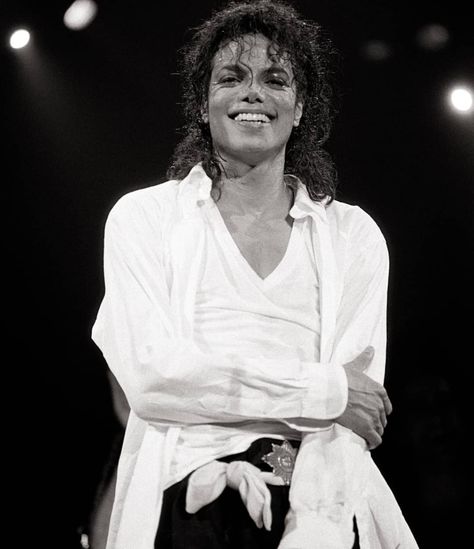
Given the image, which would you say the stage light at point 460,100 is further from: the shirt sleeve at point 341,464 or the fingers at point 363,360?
the fingers at point 363,360

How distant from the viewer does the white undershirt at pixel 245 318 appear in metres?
1.82

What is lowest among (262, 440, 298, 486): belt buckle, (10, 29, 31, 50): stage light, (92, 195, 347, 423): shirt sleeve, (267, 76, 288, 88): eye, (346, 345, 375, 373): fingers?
(262, 440, 298, 486): belt buckle

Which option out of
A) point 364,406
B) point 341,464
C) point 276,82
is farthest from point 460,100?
point 341,464

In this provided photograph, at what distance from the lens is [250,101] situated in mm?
2174

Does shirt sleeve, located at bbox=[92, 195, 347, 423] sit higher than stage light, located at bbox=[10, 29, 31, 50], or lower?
lower

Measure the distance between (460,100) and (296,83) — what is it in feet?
2.29

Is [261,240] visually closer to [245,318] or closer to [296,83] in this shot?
[245,318]

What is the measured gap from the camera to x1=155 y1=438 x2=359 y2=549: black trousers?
1725mm

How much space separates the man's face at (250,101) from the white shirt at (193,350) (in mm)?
125

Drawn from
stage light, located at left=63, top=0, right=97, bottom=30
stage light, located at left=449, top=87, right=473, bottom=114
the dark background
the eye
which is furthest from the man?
stage light, located at left=449, top=87, right=473, bottom=114

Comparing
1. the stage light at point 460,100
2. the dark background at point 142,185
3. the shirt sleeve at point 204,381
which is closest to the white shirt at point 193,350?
the shirt sleeve at point 204,381

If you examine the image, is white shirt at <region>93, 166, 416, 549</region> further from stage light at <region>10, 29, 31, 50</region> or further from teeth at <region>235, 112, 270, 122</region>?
stage light at <region>10, 29, 31, 50</region>

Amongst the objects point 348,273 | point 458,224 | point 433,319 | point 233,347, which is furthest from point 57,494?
point 458,224

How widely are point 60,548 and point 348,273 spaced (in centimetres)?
103
